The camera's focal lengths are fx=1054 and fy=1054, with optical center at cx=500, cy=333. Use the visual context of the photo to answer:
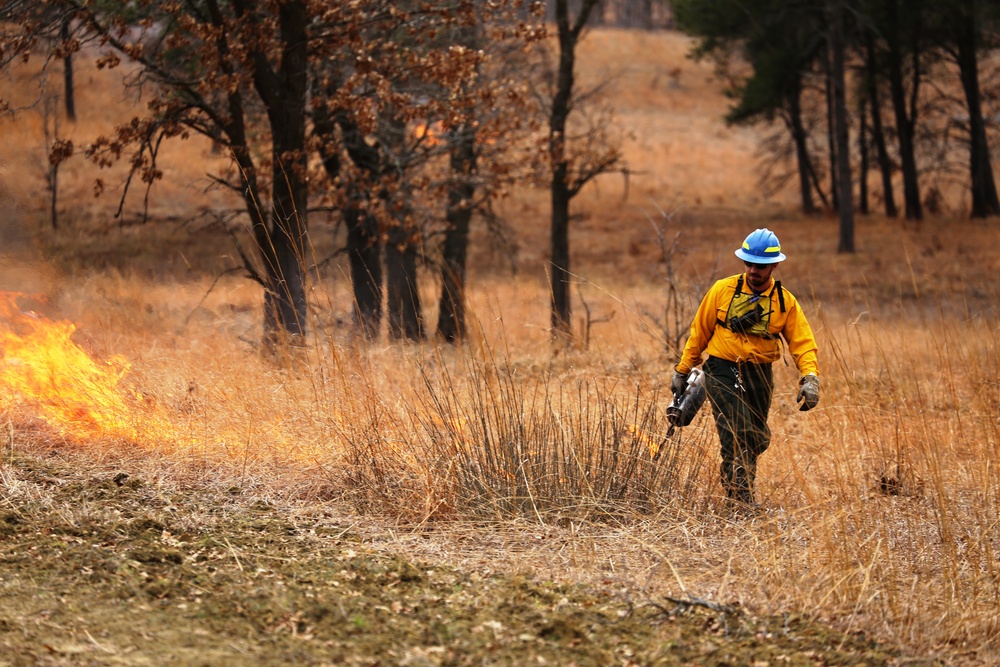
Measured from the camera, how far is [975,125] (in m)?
27.7

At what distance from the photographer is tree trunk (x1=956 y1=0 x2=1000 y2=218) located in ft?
85.8

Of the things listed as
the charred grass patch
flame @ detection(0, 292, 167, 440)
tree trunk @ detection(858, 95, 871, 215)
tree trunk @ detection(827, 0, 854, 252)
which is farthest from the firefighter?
tree trunk @ detection(858, 95, 871, 215)

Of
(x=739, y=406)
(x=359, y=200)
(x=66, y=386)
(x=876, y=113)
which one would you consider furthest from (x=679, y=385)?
(x=876, y=113)

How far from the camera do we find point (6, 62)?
8023mm

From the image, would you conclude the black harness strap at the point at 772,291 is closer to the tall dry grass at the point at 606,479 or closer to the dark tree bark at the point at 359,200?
the tall dry grass at the point at 606,479

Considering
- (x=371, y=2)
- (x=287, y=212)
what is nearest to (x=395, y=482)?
(x=287, y=212)

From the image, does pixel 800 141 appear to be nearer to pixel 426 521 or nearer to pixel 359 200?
pixel 359 200

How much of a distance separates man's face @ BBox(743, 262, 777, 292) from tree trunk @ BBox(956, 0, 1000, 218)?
20321 mm

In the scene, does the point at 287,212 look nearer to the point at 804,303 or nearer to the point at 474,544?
the point at 474,544

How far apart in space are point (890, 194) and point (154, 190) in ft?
67.4

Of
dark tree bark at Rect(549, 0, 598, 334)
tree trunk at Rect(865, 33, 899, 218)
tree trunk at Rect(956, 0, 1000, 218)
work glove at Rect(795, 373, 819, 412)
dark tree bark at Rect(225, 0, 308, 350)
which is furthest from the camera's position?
tree trunk at Rect(865, 33, 899, 218)

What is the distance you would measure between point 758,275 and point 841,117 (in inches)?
792

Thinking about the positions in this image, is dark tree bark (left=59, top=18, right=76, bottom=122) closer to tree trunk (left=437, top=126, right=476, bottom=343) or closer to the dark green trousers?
tree trunk (left=437, top=126, right=476, bottom=343)

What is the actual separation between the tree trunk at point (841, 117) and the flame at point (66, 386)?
67.0 feet
